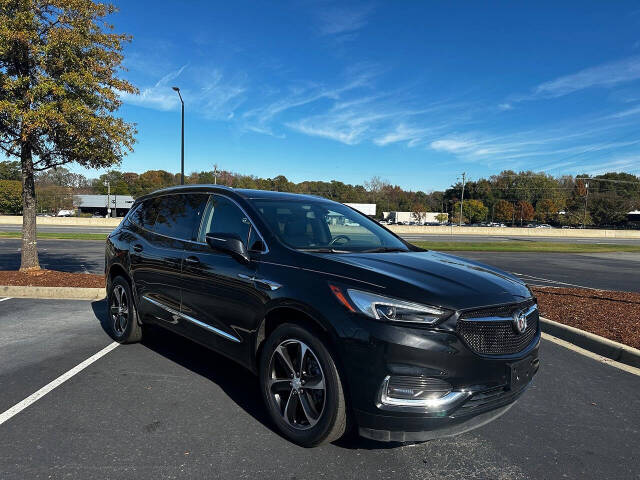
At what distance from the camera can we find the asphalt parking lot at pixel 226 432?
2707mm

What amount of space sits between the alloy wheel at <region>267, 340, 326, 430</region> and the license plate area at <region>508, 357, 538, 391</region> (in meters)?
1.20

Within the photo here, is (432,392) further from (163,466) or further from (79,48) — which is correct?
(79,48)

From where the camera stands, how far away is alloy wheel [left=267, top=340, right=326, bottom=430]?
114 inches

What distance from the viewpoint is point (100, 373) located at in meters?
4.29

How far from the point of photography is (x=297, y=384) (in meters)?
3.00

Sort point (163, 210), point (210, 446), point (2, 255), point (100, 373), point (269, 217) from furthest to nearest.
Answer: point (2, 255), point (163, 210), point (100, 373), point (269, 217), point (210, 446)

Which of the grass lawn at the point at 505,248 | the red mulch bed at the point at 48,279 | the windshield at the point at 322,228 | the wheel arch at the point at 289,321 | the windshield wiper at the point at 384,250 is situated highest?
the windshield at the point at 322,228

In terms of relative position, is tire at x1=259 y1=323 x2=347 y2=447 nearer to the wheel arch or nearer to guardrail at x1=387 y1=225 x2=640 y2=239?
the wheel arch

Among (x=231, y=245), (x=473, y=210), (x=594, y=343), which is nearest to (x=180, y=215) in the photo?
(x=231, y=245)

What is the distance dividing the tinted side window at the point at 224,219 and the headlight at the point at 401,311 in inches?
55.5

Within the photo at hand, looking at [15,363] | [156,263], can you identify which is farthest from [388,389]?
[15,363]

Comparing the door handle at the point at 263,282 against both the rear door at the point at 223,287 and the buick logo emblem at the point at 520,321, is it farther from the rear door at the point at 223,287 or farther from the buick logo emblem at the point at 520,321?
the buick logo emblem at the point at 520,321

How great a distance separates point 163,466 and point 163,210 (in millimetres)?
2827

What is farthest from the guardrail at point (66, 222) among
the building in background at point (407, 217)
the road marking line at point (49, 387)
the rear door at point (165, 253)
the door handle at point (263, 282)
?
the building in background at point (407, 217)
